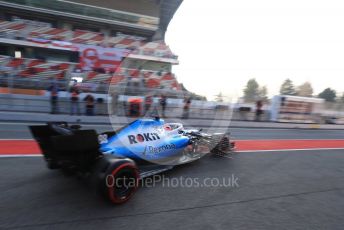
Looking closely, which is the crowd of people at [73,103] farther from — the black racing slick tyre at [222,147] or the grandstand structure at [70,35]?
the grandstand structure at [70,35]

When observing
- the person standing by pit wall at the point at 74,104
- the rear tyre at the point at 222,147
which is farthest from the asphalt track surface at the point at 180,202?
the person standing by pit wall at the point at 74,104

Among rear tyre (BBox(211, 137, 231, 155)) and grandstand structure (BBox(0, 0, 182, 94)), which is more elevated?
grandstand structure (BBox(0, 0, 182, 94))

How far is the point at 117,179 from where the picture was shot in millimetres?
3350

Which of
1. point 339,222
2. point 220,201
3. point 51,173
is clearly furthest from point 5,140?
point 339,222

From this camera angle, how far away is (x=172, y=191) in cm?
411

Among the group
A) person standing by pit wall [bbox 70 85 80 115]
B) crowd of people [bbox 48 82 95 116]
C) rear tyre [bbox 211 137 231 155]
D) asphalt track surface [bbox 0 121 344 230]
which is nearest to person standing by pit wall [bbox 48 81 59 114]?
crowd of people [bbox 48 82 95 116]

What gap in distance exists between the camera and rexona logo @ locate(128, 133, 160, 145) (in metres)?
4.19

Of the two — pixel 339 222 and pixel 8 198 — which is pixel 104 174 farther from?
pixel 339 222

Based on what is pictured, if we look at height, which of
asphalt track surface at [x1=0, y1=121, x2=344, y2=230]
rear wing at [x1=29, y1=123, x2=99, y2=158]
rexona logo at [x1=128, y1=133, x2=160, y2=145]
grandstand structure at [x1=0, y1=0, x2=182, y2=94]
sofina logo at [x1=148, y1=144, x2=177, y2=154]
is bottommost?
asphalt track surface at [x1=0, y1=121, x2=344, y2=230]

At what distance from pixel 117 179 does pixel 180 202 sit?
1.12 meters

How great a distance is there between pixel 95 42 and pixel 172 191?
28363 millimetres

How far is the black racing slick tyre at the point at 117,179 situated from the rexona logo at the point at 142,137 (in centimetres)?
73

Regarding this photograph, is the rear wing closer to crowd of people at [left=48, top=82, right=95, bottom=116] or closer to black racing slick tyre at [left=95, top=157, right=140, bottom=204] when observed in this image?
black racing slick tyre at [left=95, top=157, right=140, bottom=204]

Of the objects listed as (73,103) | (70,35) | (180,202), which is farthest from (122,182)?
(70,35)
